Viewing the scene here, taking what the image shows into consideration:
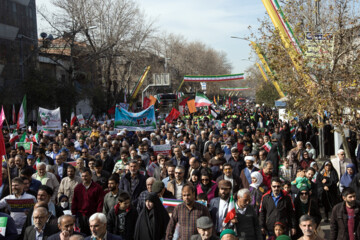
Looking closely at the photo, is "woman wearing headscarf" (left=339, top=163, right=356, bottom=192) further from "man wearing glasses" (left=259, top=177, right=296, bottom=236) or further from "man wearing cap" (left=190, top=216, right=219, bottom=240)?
"man wearing cap" (left=190, top=216, right=219, bottom=240)

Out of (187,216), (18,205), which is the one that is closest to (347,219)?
(187,216)

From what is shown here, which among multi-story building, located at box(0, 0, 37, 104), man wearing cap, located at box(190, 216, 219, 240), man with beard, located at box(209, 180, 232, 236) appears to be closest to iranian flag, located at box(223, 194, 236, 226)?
man with beard, located at box(209, 180, 232, 236)

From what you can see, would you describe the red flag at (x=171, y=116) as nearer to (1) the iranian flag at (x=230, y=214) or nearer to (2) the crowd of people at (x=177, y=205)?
(2) the crowd of people at (x=177, y=205)

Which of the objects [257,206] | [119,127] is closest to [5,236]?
[257,206]

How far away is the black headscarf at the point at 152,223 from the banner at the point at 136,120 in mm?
9024

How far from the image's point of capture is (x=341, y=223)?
5898mm

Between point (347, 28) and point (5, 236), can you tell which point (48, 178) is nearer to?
point (5, 236)

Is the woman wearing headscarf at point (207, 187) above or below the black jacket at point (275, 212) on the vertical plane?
above

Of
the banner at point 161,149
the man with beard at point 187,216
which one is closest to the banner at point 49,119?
the banner at point 161,149

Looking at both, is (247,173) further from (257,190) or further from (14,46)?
(14,46)

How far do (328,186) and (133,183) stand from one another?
3633 millimetres

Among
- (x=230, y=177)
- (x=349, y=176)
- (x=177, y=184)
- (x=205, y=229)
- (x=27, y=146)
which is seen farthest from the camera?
(x=27, y=146)

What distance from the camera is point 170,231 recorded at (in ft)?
18.4

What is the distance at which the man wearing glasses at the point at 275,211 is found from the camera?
20.6 ft
